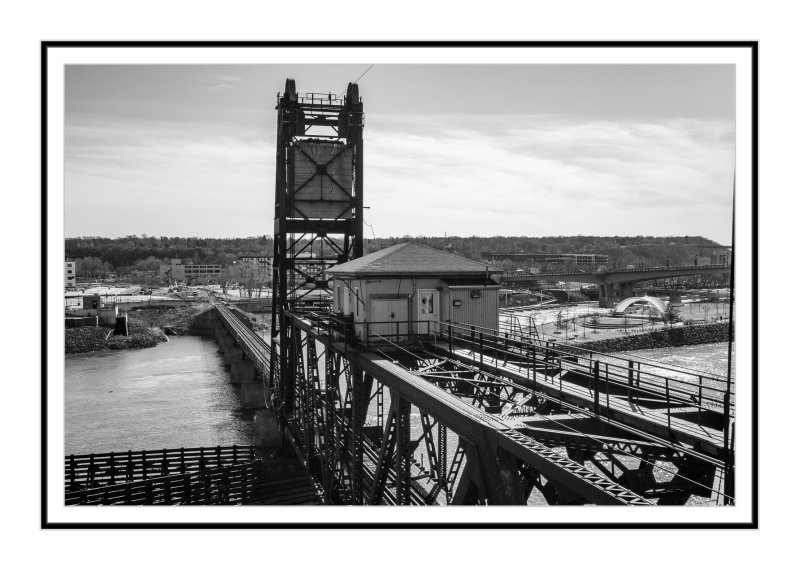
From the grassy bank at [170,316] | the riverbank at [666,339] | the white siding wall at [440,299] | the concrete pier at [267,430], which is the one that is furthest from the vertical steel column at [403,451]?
the grassy bank at [170,316]

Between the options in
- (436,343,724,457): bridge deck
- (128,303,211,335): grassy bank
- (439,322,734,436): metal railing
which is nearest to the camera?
(436,343,724,457): bridge deck

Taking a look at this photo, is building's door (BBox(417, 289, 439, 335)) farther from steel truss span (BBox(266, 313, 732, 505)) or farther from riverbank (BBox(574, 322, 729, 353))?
riverbank (BBox(574, 322, 729, 353))

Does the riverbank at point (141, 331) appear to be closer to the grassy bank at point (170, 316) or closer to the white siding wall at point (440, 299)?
the grassy bank at point (170, 316)

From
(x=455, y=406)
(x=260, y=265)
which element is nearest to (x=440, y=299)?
(x=455, y=406)

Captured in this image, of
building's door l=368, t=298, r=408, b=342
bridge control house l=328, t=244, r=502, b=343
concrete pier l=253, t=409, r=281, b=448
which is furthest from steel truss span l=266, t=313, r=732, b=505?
concrete pier l=253, t=409, r=281, b=448

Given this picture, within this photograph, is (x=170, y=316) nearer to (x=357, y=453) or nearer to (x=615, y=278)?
(x=615, y=278)
